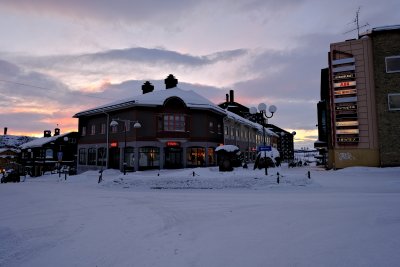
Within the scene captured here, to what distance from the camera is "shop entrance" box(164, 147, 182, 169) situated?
3669 centimetres

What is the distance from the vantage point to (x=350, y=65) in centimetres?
3278

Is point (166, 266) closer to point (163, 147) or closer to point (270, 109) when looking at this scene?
point (270, 109)

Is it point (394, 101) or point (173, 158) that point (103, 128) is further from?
point (394, 101)

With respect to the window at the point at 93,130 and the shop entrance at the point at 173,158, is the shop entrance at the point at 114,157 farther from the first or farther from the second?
the shop entrance at the point at 173,158

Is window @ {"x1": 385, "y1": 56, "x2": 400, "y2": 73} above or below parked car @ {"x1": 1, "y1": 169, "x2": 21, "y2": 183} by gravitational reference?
above

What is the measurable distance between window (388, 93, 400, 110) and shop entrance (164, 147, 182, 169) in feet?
79.0

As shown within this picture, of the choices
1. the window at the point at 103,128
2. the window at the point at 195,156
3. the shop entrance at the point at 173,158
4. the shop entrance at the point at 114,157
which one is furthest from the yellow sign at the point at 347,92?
the window at the point at 103,128

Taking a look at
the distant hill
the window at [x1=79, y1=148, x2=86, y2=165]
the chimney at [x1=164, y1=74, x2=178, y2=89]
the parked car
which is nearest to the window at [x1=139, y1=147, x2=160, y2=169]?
the chimney at [x1=164, y1=74, x2=178, y2=89]

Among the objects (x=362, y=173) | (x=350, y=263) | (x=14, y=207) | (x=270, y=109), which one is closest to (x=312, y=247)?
(x=350, y=263)

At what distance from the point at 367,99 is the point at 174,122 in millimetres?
22153

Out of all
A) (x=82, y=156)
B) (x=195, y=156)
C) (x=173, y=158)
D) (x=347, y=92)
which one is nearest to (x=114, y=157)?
(x=173, y=158)

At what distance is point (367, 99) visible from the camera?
104 ft

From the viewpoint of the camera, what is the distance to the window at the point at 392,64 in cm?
3069

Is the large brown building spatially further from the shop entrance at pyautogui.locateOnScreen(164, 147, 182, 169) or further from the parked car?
the parked car
